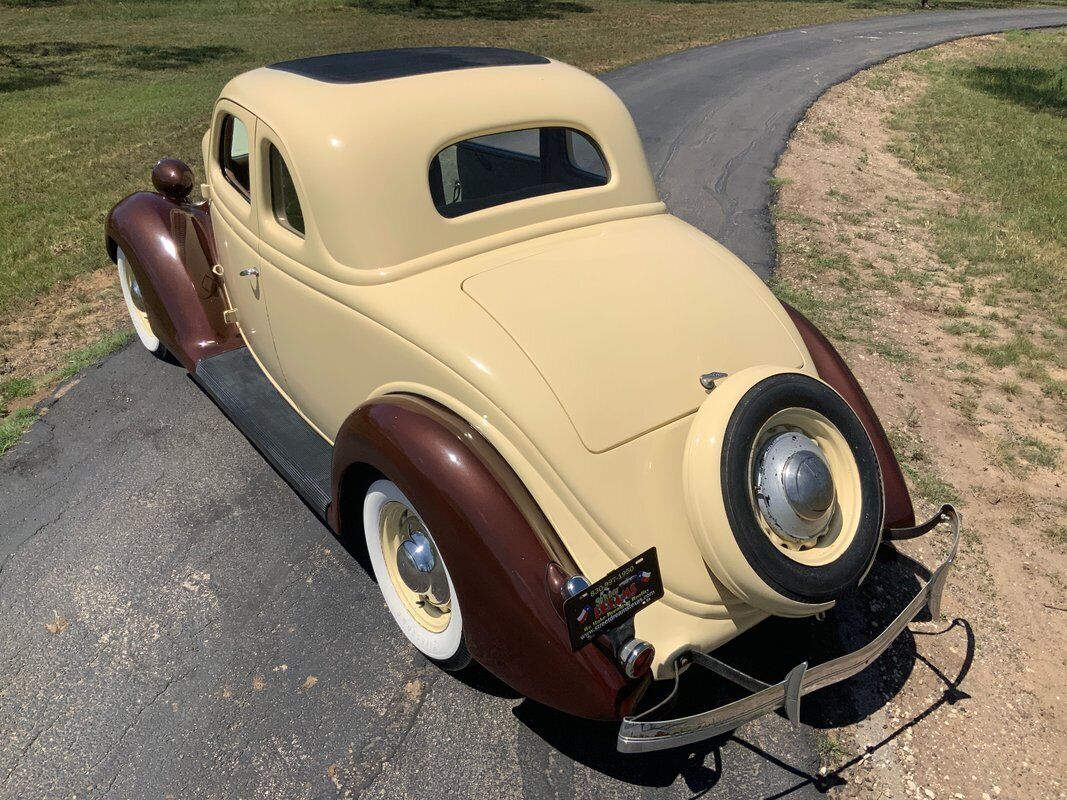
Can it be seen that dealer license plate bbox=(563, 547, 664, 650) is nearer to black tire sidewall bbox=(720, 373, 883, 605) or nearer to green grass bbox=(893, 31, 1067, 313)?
black tire sidewall bbox=(720, 373, 883, 605)

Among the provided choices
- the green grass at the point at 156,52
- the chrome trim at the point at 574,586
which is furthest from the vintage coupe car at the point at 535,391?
the green grass at the point at 156,52

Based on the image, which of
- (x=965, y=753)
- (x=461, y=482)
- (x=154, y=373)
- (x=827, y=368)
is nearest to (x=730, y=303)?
(x=827, y=368)

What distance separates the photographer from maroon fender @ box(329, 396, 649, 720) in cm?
222

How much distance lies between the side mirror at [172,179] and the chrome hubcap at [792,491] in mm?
3689

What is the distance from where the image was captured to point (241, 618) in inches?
123

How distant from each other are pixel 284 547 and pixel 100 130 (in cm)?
870

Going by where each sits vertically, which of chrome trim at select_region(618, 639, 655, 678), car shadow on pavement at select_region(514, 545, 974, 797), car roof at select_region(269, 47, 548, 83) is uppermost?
car roof at select_region(269, 47, 548, 83)

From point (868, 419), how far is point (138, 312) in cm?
433

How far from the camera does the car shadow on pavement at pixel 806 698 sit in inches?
102

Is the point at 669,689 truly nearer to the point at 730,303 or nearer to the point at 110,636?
the point at 730,303

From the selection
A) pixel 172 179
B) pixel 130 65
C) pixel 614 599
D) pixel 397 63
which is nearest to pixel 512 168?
pixel 397 63

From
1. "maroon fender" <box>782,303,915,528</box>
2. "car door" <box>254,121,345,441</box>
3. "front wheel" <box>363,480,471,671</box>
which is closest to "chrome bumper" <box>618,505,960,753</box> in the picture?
"maroon fender" <box>782,303,915,528</box>

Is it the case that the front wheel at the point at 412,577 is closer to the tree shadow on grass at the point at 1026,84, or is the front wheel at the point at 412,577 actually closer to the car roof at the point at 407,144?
the car roof at the point at 407,144

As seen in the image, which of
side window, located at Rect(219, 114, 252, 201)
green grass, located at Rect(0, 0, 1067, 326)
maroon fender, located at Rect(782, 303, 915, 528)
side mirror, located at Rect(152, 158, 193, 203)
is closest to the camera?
maroon fender, located at Rect(782, 303, 915, 528)
